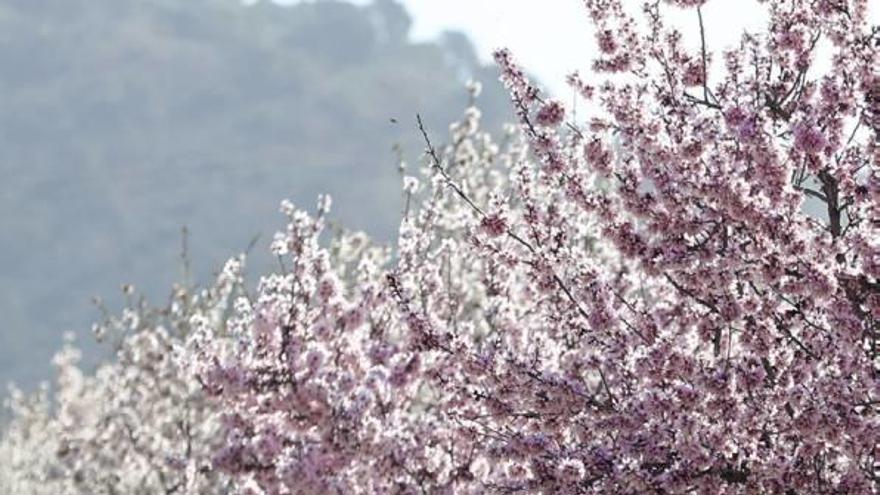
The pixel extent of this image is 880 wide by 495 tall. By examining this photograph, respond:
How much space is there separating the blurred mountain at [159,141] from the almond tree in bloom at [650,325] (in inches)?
5142

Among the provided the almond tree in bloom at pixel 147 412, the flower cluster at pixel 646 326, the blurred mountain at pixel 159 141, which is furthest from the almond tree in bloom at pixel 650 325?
the blurred mountain at pixel 159 141

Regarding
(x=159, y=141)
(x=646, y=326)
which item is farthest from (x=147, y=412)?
(x=159, y=141)

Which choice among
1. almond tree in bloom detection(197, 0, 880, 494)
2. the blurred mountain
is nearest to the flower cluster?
almond tree in bloom detection(197, 0, 880, 494)

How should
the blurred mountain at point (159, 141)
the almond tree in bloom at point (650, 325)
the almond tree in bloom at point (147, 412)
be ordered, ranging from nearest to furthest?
1. the almond tree in bloom at point (650, 325)
2. the almond tree in bloom at point (147, 412)
3. the blurred mountain at point (159, 141)

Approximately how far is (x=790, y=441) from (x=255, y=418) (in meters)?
3.32

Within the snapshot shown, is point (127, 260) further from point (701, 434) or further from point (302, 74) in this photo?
point (701, 434)

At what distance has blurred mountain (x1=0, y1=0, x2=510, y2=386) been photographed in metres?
148

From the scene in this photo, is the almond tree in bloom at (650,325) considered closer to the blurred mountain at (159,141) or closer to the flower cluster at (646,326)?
the flower cluster at (646,326)

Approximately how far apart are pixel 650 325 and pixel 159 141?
163171 mm

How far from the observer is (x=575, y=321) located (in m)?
7.05

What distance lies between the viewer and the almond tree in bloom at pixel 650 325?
226 inches

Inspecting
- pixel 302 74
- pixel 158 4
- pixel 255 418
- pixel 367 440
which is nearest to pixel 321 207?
pixel 255 418

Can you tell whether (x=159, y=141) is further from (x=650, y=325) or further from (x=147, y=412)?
(x=650, y=325)

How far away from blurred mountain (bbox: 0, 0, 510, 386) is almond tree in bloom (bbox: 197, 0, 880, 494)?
13061cm
